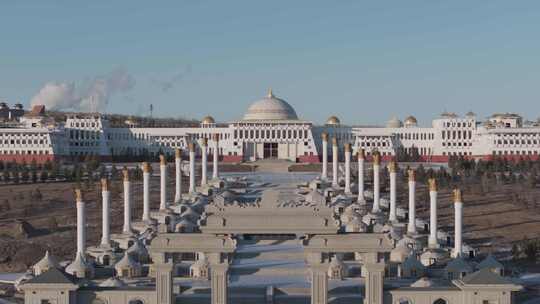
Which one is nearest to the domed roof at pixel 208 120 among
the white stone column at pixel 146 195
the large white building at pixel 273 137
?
the large white building at pixel 273 137

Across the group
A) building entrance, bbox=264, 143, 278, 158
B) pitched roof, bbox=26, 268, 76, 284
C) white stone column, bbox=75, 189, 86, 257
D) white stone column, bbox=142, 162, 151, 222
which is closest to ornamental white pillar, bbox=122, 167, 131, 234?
white stone column, bbox=142, 162, 151, 222

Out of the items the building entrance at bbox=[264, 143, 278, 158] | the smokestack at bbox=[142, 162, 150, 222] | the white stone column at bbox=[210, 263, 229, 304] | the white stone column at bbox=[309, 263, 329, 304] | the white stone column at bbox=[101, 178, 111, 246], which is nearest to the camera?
the white stone column at bbox=[309, 263, 329, 304]

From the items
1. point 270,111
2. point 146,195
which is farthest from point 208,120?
point 146,195

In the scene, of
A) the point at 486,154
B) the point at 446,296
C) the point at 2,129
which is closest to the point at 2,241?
the point at 446,296

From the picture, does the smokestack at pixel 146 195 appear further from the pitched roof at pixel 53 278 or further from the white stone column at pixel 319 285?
the white stone column at pixel 319 285

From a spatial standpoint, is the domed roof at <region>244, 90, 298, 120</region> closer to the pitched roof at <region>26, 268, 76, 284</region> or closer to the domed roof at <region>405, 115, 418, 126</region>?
the domed roof at <region>405, 115, 418, 126</region>

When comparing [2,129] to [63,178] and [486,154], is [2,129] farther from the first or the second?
[486,154]

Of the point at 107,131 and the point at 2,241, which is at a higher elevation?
the point at 107,131

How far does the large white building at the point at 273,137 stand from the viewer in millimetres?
90688

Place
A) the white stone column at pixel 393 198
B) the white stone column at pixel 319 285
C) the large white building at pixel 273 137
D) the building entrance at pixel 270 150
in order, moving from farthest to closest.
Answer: the building entrance at pixel 270 150 < the large white building at pixel 273 137 < the white stone column at pixel 393 198 < the white stone column at pixel 319 285

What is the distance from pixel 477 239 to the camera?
3906 centimetres

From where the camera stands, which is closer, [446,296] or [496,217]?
[446,296]

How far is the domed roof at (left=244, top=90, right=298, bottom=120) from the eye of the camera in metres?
93.8

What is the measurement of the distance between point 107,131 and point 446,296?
78.8 metres
